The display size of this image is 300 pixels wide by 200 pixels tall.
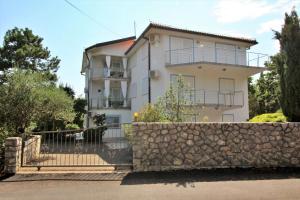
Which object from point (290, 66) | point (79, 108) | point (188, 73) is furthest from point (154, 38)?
point (290, 66)

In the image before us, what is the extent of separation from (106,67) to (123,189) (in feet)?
71.0

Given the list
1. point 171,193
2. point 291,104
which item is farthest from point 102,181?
point 291,104

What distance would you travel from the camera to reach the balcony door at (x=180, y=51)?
797 inches

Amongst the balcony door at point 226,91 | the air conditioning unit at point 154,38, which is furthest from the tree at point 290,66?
the air conditioning unit at point 154,38

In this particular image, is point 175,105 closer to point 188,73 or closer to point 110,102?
point 188,73

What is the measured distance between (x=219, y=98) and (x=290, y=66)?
29.0 ft

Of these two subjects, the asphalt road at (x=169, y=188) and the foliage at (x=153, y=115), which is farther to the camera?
the foliage at (x=153, y=115)

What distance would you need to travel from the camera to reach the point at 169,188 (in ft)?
24.9

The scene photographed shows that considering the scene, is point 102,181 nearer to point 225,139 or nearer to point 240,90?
point 225,139

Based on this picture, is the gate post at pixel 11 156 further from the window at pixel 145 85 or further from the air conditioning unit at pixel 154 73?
the window at pixel 145 85

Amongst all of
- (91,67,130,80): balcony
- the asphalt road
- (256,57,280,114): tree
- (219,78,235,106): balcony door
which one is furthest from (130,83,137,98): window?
the asphalt road

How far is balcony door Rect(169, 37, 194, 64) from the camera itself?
66.4 ft

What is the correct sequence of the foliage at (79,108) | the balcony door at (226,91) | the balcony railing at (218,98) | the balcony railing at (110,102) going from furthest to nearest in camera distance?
the balcony railing at (110,102)
the foliage at (79,108)
the balcony door at (226,91)
the balcony railing at (218,98)

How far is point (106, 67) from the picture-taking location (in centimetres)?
2805
